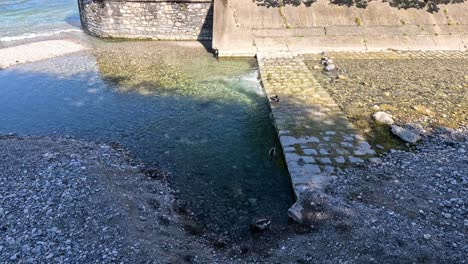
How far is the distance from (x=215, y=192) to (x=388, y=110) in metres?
7.97

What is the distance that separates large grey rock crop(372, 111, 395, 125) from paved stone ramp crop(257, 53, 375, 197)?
110 centimetres

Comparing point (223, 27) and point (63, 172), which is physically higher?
point (223, 27)

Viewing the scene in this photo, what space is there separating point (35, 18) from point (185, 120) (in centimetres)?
2388

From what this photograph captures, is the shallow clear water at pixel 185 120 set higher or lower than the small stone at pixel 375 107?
lower

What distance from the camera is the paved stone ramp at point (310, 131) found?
10492 millimetres

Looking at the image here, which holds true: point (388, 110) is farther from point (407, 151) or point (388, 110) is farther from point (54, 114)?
point (54, 114)

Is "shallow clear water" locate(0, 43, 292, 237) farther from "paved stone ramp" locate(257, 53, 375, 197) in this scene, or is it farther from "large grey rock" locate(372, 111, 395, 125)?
"large grey rock" locate(372, 111, 395, 125)

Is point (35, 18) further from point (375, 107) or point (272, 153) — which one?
point (375, 107)

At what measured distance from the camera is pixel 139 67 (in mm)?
19516

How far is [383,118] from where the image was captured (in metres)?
13.2

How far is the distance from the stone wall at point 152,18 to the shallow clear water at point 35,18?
4393 mm

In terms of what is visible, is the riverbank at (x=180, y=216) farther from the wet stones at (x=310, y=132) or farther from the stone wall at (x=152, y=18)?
the stone wall at (x=152, y=18)

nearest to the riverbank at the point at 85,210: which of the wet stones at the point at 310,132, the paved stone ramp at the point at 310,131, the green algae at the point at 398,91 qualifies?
the wet stones at the point at 310,132

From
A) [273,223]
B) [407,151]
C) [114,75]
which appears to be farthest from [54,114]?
[407,151]
